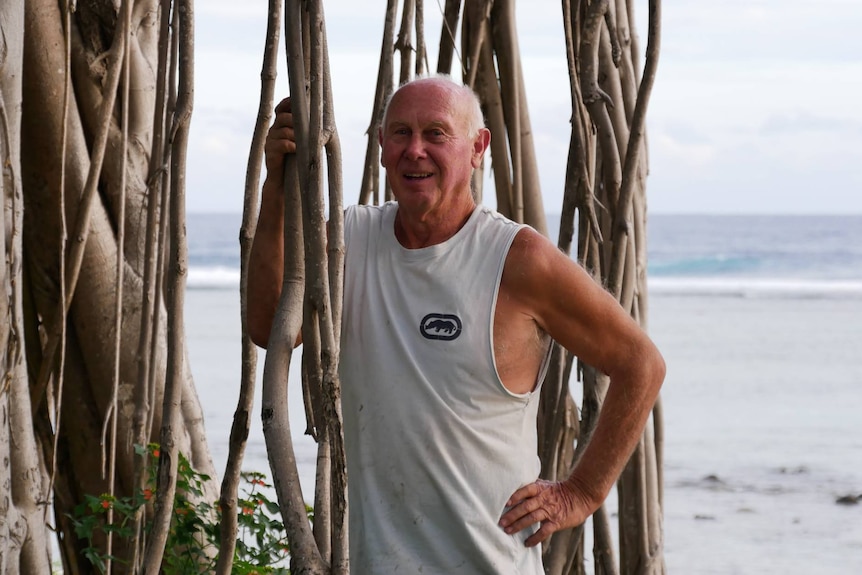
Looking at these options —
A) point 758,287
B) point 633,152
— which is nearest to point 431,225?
point 633,152

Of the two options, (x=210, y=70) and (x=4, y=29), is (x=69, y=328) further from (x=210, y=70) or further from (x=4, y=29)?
(x=210, y=70)

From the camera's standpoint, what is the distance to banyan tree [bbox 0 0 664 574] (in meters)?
1.34

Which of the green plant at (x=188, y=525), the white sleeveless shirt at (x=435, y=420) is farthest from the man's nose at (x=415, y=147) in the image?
the green plant at (x=188, y=525)

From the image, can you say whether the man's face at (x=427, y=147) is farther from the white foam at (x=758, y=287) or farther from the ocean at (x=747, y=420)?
the white foam at (x=758, y=287)

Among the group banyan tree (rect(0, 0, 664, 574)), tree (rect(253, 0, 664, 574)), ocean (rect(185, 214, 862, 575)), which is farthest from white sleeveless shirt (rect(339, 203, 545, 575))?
ocean (rect(185, 214, 862, 575))

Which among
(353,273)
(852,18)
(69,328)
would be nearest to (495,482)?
(353,273)

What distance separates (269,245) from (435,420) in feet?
1.02

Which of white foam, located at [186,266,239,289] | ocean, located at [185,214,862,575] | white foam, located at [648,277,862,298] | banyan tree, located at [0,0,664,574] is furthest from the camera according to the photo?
white foam, located at [186,266,239,289]

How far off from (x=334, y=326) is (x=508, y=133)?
132 centimetres

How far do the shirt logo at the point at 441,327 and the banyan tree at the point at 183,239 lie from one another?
166 mm

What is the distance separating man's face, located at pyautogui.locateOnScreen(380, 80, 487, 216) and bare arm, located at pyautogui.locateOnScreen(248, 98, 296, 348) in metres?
0.16

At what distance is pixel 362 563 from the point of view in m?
1.54

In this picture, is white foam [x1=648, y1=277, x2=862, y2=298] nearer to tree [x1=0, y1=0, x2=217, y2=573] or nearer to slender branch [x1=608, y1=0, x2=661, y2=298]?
tree [x1=0, y1=0, x2=217, y2=573]

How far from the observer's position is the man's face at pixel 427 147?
5.12 feet
